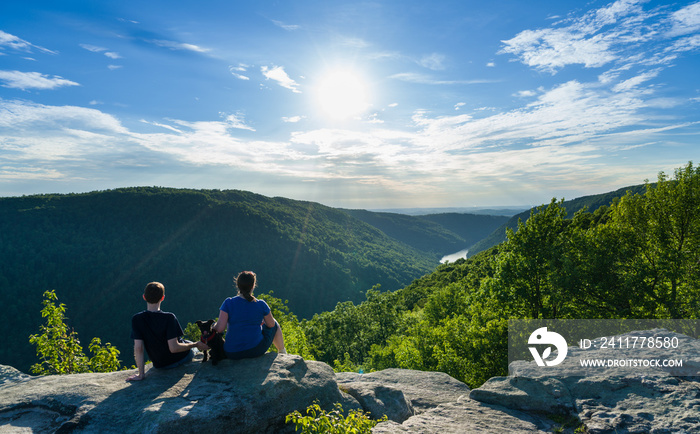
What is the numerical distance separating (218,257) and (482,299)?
567ft

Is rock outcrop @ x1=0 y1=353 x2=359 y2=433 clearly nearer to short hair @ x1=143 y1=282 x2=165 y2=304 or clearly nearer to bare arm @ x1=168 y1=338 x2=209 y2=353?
bare arm @ x1=168 y1=338 x2=209 y2=353

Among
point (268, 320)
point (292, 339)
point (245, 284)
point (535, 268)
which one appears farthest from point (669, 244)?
point (292, 339)

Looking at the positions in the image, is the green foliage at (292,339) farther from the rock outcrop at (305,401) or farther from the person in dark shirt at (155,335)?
the person in dark shirt at (155,335)

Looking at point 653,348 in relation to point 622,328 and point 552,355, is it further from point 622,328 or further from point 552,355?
point 622,328

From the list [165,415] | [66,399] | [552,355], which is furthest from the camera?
[552,355]

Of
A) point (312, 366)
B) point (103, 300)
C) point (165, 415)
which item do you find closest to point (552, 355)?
point (312, 366)

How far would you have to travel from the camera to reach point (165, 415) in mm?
5656

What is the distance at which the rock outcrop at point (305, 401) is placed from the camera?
5902mm

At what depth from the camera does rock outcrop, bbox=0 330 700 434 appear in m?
5.90

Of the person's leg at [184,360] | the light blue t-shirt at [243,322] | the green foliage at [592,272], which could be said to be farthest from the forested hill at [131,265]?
the light blue t-shirt at [243,322]

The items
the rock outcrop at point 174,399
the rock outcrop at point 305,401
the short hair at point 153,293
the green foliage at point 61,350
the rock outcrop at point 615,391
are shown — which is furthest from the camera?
the green foliage at point 61,350

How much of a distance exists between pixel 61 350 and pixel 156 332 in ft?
20.1

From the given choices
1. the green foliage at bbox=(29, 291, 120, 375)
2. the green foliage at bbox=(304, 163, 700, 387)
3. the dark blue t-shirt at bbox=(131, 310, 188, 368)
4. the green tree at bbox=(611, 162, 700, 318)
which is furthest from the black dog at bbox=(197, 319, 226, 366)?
the green tree at bbox=(611, 162, 700, 318)

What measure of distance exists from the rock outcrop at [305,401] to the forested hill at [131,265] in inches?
5243
